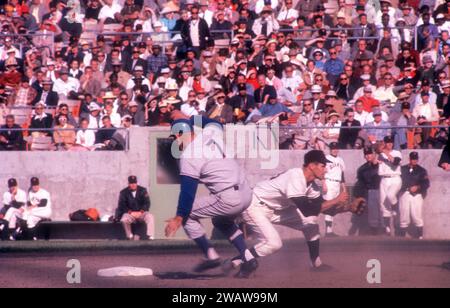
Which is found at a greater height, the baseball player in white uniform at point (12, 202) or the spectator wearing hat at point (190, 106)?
the spectator wearing hat at point (190, 106)

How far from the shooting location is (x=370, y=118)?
71.6ft

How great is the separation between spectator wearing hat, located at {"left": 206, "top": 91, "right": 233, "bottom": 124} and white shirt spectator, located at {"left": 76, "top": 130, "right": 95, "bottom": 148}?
103 inches

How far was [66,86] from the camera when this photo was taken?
2477 centimetres

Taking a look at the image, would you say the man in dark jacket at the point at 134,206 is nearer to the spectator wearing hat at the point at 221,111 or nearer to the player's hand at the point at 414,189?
the spectator wearing hat at the point at 221,111

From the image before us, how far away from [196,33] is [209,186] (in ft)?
40.7

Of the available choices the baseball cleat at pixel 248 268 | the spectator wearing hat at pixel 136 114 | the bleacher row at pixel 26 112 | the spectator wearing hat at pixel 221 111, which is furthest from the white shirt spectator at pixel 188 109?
the baseball cleat at pixel 248 268

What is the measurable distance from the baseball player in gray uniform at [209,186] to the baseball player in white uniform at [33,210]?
361 inches

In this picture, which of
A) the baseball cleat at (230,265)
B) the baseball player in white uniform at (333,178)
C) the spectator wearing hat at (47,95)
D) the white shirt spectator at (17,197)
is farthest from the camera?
the spectator wearing hat at (47,95)

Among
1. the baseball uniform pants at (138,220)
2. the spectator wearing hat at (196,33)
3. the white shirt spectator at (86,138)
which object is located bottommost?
the baseball uniform pants at (138,220)

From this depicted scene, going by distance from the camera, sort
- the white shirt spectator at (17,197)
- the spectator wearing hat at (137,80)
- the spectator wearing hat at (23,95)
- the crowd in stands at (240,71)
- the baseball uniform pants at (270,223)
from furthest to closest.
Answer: the spectator wearing hat at (23,95)
the spectator wearing hat at (137,80)
the white shirt spectator at (17,197)
the crowd in stands at (240,71)
the baseball uniform pants at (270,223)

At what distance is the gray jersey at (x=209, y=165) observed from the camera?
41.0 ft

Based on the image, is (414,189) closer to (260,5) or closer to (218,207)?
(260,5)

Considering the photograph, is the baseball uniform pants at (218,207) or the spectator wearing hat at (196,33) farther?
the spectator wearing hat at (196,33)
